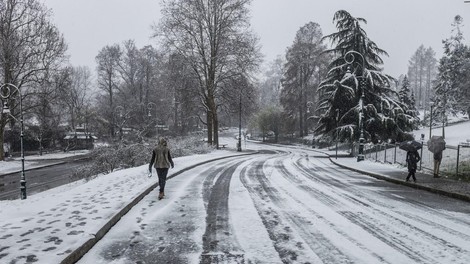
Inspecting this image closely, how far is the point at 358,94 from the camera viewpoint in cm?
3045

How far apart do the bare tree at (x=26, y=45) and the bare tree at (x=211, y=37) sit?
9.96 metres

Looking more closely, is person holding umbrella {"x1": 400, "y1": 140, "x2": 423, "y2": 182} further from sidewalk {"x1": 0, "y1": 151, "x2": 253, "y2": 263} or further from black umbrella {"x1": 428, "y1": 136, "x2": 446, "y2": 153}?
sidewalk {"x1": 0, "y1": 151, "x2": 253, "y2": 263}

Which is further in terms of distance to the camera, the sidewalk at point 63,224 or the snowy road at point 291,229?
the snowy road at point 291,229

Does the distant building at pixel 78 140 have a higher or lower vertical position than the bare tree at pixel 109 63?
lower

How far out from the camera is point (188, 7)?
35.9 meters

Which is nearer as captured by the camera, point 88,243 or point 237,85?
point 88,243

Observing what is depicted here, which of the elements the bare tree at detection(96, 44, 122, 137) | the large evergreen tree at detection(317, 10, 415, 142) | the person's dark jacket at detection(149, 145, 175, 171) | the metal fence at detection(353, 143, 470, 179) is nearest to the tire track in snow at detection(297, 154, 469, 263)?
the person's dark jacket at detection(149, 145, 175, 171)

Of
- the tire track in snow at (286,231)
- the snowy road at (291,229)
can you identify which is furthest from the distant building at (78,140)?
the tire track in snow at (286,231)

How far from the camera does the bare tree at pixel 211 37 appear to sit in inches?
1398

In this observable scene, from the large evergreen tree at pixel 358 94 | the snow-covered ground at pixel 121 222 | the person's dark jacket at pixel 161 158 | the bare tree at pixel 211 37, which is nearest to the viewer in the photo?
the snow-covered ground at pixel 121 222

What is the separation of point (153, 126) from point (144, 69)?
49.8 feet

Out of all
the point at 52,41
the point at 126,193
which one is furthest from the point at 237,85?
the point at 126,193

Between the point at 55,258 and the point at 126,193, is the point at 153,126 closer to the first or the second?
the point at 126,193

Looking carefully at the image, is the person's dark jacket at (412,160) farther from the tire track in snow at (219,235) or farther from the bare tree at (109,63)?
the bare tree at (109,63)
